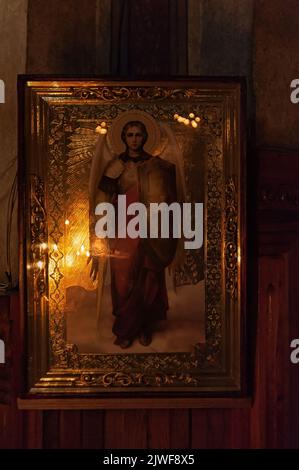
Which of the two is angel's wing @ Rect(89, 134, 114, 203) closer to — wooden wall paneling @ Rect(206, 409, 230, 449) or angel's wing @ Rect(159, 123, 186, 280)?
angel's wing @ Rect(159, 123, 186, 280)

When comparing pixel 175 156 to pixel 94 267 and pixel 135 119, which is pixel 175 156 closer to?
pixel 135 119

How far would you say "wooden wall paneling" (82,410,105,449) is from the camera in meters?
1.70

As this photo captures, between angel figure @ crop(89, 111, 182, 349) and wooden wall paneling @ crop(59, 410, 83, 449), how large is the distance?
309mm

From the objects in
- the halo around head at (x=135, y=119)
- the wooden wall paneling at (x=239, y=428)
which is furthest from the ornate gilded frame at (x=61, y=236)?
the wooden wall paneling at (x=239, y=428)

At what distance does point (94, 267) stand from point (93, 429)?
0.55 m

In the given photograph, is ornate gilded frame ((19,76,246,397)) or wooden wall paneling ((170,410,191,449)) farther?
wooden wall paneling ((170,410,191,449))

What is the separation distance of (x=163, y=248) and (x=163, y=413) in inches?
21.9

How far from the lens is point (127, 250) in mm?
1629

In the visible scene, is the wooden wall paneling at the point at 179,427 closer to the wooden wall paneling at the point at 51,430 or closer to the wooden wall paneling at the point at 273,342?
the wooden wall paneling at the point at 273,342

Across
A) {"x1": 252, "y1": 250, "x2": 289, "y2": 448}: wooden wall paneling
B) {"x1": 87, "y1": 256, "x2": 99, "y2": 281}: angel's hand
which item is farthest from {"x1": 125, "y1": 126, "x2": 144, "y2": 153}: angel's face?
{"x1": 252, "y1": 250, "x2": 289, "y2": 448}: wooden wall paneling

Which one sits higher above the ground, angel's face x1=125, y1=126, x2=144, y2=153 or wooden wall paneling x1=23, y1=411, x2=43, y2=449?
angel's face x1=125, y1=126, x2=144, y2=153

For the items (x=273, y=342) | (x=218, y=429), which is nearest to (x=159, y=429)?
(x=218, y=429)
